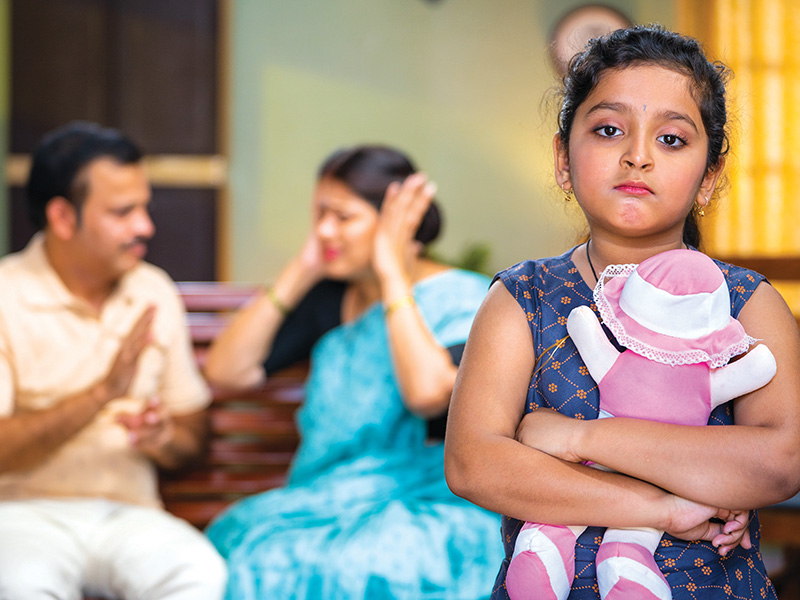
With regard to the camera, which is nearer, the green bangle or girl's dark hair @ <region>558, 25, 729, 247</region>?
girl's dark hair @ <region>558, 25, 729, 247</region>

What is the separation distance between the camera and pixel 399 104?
580 centimetres

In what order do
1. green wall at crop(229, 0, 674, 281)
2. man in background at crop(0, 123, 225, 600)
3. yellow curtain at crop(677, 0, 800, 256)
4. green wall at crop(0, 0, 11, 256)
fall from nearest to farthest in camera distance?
man in background at crop(0, 123, 225, 600)
green wall at crop(0, 0, 11, 256)
green wall at crop(229, 0, 674, 281)
yellow curtain at crop(677, 0, 800, 256)

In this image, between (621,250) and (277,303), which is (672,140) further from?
(277,303)

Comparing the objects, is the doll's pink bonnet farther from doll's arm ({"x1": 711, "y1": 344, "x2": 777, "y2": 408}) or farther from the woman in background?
the woman in background

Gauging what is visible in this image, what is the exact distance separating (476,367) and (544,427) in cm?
12

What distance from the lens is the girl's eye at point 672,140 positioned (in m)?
1.05

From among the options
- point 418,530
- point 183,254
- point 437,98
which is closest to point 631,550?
point 418,530

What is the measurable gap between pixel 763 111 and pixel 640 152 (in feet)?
18.0

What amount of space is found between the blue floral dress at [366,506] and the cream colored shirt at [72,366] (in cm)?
31

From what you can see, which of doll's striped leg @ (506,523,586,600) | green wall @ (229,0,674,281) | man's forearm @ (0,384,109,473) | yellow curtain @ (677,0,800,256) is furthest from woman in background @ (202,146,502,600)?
yellow curtain @ (677,0,800,256)

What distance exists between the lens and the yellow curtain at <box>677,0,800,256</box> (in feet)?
19.2

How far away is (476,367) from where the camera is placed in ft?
3.50

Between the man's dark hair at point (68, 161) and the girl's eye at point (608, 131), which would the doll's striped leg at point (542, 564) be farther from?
Result: the man's dark hair at point (68, 161)

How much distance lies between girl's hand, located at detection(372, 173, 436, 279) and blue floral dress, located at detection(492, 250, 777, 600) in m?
0.89
